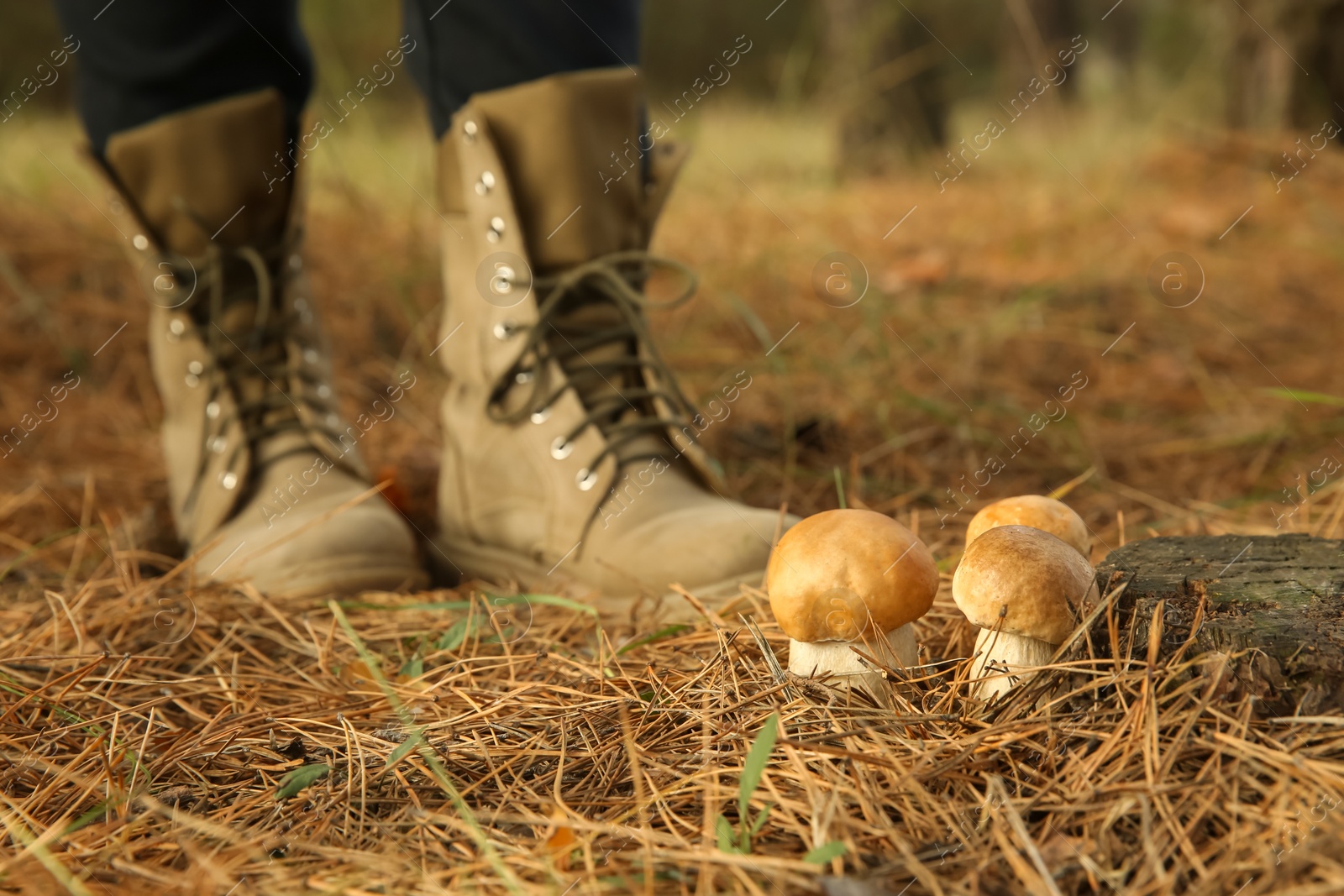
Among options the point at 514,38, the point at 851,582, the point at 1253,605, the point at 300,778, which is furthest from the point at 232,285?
the point at 1253,605

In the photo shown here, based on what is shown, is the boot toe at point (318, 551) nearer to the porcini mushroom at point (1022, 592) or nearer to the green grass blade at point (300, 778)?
the green grass blade at point (300, 778)

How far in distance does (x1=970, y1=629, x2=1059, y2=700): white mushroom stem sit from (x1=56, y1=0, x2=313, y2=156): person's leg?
142 cm

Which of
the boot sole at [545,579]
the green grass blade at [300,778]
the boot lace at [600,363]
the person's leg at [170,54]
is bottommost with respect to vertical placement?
the boot sole at [545,579]

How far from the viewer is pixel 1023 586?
89 centimetres

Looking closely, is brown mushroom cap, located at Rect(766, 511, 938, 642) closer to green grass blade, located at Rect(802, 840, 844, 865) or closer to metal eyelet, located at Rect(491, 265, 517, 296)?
green grass blade, located at Rect(802, 840, 844, 865)

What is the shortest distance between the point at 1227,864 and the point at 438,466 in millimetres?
1731

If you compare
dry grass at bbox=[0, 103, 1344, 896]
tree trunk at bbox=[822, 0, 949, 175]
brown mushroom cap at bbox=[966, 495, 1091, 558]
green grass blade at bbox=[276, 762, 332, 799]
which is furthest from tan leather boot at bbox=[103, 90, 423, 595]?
tree trunk at bbox=[822, 0, 949, 175]

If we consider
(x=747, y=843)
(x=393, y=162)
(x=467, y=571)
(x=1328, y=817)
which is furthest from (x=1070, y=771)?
(x=393, y=162)

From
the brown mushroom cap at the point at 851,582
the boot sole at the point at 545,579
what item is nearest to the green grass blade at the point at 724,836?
the brown mushroom cap at the point at 851,582

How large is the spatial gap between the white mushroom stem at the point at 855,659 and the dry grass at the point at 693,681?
36mm

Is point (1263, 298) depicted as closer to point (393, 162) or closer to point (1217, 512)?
point (1217, 512)

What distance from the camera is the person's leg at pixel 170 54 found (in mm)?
1543

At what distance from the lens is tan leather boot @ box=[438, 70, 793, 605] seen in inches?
57.4

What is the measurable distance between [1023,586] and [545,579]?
2.73 ft
